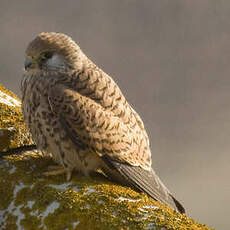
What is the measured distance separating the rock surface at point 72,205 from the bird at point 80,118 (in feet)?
0.80

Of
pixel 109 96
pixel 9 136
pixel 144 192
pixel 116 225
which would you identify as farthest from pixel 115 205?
pixel 9 136

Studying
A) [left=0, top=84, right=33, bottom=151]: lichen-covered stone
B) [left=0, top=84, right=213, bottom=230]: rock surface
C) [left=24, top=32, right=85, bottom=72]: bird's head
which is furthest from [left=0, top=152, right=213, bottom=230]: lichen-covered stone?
[left=24, top=32, right=85, bottom=72]: bird's head

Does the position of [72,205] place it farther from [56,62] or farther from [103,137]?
[56,62]

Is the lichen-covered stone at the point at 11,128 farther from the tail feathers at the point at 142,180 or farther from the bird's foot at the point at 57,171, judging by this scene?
the tail feathers at the point at 142,180

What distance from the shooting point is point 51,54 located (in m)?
4.97

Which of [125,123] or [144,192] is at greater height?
[125,123]

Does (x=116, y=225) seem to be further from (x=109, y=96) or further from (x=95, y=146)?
(x=109, y=96)

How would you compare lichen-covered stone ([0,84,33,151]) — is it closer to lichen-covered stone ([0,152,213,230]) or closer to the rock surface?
the rock surface

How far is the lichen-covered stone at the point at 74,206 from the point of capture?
369 centimetres

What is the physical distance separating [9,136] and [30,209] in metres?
1.40

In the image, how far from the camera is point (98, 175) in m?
4.80

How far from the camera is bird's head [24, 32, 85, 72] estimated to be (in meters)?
4.86

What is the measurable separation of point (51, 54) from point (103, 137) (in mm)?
1246

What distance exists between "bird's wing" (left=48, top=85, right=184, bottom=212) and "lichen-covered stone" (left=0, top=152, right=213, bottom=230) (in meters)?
0.25
